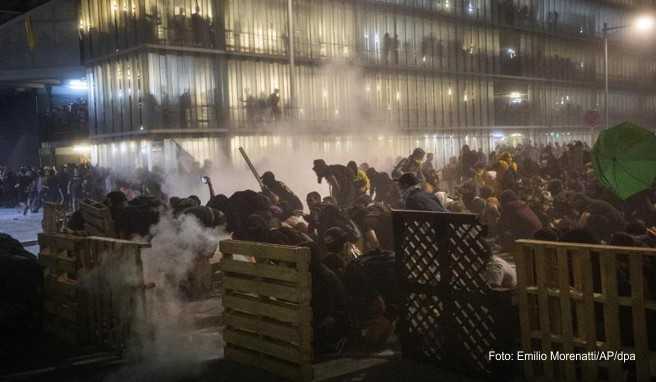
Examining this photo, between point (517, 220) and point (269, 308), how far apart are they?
435 centimetres

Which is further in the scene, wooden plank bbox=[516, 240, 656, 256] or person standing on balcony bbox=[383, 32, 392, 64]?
person standing on balcony bbox=[383, 32, 392, 64]

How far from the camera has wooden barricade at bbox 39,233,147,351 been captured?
648 centimetres

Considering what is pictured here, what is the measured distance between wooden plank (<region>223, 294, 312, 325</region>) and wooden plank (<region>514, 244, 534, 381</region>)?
1.86 m

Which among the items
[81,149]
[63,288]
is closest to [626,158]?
[63,288]

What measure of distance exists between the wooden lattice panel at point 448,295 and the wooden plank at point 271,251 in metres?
1.02

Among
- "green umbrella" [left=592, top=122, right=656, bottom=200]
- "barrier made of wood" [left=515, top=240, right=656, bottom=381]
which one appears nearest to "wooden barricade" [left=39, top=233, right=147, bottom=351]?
"barrier made of wood" [left=515, top=240, right=656, bottom=381]

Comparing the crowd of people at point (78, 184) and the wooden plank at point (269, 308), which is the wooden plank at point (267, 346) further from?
the crowd of people at point (78, 184)

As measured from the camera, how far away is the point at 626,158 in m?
7.12

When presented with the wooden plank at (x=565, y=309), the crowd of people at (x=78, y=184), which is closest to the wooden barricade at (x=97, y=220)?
the wooden plank at (x=565, y=309)

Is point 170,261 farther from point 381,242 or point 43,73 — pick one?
point 43,73

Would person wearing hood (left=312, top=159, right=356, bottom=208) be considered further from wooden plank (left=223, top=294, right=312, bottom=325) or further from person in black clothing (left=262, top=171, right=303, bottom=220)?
wooden plank (left=223, top=294, right=312, bottom=325)

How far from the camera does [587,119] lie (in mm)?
19969

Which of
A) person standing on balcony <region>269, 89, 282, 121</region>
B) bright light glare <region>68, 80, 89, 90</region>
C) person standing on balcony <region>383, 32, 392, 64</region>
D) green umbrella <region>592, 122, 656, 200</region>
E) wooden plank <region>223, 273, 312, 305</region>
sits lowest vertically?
wooden plank <region>223, 273, 312, 305</region>

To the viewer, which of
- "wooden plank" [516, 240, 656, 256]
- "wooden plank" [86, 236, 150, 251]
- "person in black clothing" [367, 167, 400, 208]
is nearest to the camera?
"wooden plank" [516, 240, 656, 256]
